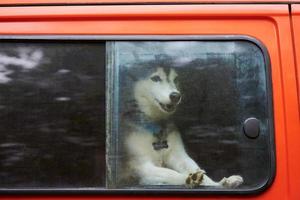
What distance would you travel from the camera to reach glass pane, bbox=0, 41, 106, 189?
2.10 meters

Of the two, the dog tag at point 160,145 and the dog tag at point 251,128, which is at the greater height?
the dog tag at point 251,128

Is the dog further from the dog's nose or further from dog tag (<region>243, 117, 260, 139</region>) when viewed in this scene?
dog tag (<region>243, 117, 260, 139</region>)

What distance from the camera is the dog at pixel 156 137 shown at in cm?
210

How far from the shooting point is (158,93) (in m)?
2.17

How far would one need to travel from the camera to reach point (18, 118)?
2137mm

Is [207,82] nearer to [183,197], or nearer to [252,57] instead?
[252,57]

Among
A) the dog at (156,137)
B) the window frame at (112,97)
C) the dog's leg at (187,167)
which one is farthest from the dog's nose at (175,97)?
the window frame at (112,97)

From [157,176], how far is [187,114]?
0.99ft

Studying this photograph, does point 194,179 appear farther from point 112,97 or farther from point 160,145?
point 112,97

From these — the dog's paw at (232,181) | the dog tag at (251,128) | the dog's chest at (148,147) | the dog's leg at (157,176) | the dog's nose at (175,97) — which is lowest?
the dog's paw at (232,181)

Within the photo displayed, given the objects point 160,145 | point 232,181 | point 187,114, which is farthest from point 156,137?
point 232,181

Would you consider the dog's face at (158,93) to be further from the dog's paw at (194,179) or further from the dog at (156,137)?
the dog's paw at (194,179)

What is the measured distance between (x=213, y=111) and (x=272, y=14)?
1.74ft

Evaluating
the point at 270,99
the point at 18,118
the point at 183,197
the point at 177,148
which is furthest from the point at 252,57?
the point at 18,118
